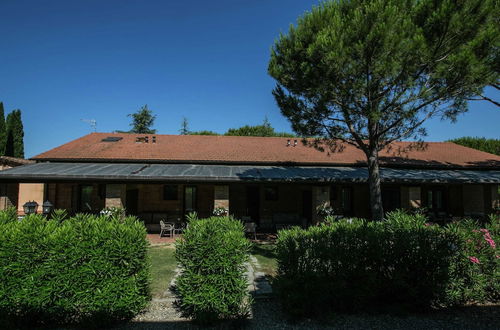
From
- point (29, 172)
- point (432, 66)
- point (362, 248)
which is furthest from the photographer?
point (29, 172)

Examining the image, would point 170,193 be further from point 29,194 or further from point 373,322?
point 373,322

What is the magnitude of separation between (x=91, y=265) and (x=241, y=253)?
94.8 inches

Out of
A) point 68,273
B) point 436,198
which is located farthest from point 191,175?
point 436,198

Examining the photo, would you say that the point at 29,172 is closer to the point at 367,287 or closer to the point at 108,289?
the point at 108,289

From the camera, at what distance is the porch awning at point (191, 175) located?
36.7ft

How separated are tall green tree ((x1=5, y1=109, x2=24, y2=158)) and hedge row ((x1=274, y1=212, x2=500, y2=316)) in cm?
3288

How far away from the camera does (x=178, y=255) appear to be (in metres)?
4.63

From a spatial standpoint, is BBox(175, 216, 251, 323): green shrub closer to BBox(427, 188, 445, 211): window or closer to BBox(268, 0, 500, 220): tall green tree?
BBox(268, 0, 500, 220): tall green tree

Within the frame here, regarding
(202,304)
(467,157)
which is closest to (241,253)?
(202,304)

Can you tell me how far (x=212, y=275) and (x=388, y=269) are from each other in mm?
3234

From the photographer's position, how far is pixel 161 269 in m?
7.30

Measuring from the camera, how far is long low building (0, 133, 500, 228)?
12.3m

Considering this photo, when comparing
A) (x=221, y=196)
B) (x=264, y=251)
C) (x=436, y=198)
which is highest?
(x=221, y=196)

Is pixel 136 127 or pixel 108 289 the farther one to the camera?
pixel 136 127
